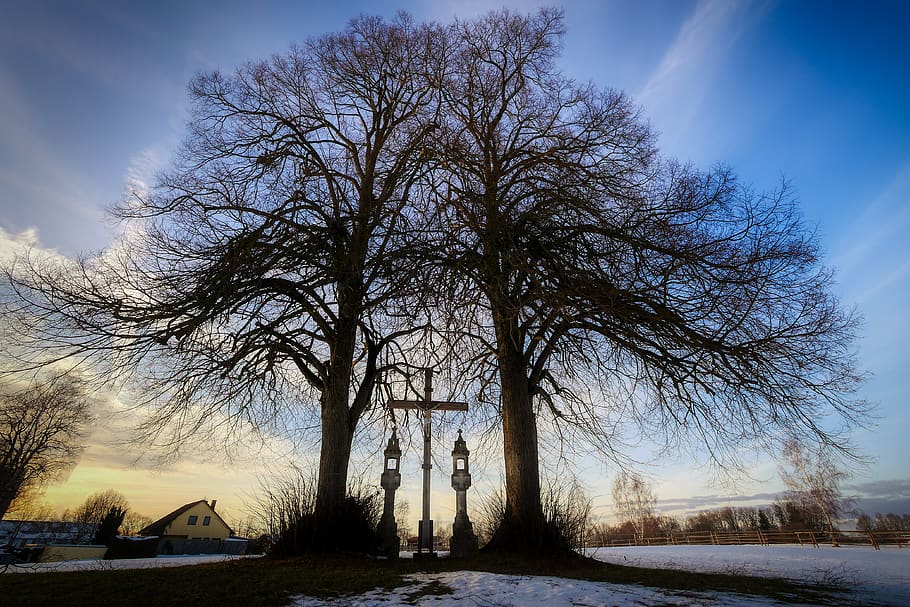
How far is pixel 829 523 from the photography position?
102ft

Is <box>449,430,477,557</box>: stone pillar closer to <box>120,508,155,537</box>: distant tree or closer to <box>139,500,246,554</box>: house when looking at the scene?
<box>139,500,246,554</box>: house

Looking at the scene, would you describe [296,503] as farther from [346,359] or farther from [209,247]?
[209,247]

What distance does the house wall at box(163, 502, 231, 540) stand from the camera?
38.3 meters

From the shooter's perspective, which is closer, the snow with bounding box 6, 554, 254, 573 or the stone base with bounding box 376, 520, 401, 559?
the snow with bounding box 6, 554, 254, 573

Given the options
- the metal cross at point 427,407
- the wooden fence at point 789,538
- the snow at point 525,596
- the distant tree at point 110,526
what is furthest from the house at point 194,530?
the snow at point 525,596

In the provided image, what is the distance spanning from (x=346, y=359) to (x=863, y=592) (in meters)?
9.47

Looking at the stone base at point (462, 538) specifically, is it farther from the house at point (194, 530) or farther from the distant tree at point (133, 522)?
the distant tree at point (133, 522)

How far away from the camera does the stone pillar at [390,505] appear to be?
965 centimetres

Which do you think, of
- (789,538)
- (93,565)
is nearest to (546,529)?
Answer: (93,565)

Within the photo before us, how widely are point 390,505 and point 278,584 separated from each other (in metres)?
5.45

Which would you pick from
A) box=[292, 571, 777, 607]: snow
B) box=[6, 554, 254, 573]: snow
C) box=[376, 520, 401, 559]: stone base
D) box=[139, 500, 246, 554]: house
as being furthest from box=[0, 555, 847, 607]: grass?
box=[139, 500, 246, 554]: house

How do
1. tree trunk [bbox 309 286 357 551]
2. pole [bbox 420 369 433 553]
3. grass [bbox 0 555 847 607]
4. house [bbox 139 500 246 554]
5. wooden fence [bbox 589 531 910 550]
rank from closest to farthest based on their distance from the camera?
grass [bbox 0 555 847 607] → tree trunk [bbox 309 286 357 551] → pole [bbox 420 369 433 553] → wooden fence [bbox 589 531 910 550] → house [bbox 139 500 246 554]

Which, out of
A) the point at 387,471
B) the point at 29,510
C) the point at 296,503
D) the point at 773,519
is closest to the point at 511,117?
the point at 387,471

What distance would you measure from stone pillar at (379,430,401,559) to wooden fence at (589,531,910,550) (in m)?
14.4
